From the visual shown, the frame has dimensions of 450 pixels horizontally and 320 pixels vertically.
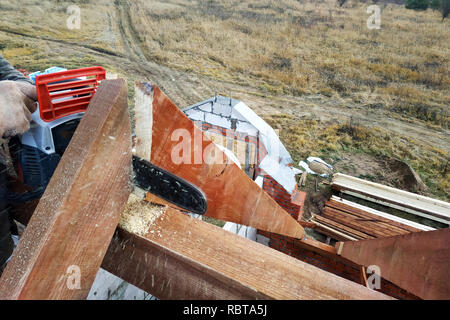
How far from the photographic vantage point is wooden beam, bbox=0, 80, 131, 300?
25.5 inches

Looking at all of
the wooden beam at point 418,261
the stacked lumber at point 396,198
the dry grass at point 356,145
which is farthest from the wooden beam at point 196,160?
the dry grass at point 356,145

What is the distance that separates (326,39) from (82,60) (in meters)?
15.1

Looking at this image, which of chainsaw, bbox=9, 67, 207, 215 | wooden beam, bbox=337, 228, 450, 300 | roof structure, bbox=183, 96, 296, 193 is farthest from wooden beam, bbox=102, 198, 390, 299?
roof structure, bbox=183, 96, 296, 193

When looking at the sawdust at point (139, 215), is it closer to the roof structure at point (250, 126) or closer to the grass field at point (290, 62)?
the roof structure at point (250, 126)

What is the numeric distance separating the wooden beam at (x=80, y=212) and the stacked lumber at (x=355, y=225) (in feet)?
16.8

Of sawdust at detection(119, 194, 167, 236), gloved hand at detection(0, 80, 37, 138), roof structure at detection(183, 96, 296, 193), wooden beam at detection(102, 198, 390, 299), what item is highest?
gloved hand at detection(0, 80, 37, 138)

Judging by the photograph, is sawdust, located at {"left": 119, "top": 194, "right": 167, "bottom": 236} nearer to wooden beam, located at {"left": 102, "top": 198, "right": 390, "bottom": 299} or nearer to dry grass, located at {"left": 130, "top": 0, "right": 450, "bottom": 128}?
wooden beam, located at {"left": 102, "top": 198, "right": 390, "bottom": 299}

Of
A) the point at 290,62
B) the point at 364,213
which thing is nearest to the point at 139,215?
the point at 364,213

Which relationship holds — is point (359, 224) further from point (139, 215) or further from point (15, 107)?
point (15, 107)

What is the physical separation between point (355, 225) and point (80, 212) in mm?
5554

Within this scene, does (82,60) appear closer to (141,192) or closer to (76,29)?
(76,29)

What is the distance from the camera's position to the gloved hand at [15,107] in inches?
43.8

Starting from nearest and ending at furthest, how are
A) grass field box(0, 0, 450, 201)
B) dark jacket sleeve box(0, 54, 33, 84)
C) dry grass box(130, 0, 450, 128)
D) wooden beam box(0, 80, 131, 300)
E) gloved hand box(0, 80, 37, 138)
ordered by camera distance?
1. wooden beam box(0, 80, 131, 300)
2. gloved hand box(0, 80, 37, 138)
3. dark jacket sleeve box(0, 54, 33, 84)
4. grass field box(0, 0, 450, 201)
5. dry grass box(130, 0, 450, 128)

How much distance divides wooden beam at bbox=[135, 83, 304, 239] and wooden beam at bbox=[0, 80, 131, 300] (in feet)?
0.23
